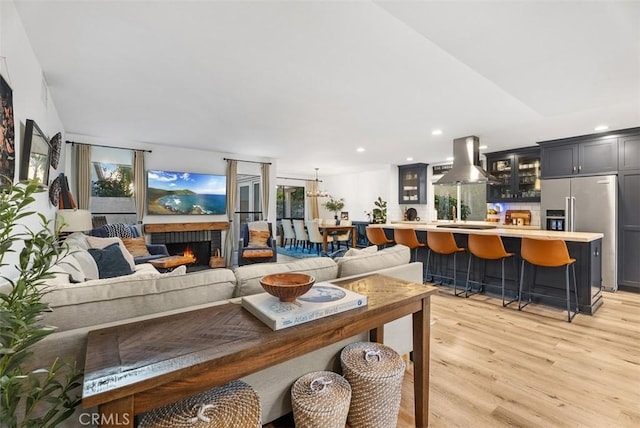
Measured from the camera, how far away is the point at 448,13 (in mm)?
1681

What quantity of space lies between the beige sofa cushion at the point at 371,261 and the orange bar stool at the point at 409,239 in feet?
7.36

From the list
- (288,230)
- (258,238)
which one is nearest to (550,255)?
(258,238)

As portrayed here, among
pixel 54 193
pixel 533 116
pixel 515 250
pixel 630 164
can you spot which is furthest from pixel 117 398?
pixel 630 164

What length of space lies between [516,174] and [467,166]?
5.98 ft

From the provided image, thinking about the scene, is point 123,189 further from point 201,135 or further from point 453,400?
point 453,400

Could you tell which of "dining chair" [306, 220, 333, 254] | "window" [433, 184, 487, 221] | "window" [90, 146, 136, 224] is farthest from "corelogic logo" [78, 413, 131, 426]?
"window" [433, 184, 487, 221]

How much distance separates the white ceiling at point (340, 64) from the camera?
177 centimetres

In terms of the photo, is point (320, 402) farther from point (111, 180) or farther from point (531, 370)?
point (111, 180)

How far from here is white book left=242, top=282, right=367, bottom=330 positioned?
1126mm

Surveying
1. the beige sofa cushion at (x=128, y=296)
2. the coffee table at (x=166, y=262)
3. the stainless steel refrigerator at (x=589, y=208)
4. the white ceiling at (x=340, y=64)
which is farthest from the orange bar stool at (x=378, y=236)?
the beige sofa cushion at (x=128, y=296)

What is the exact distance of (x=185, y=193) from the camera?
19.0 ft

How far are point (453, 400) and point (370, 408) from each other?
712mm

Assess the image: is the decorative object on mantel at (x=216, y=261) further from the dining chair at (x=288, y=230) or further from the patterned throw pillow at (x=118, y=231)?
the dining chair at (x=288, y=230)

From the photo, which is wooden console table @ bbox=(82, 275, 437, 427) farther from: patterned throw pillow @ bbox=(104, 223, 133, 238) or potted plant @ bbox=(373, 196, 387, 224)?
potted plant @ bbox=(373, 196, 387, 224)
